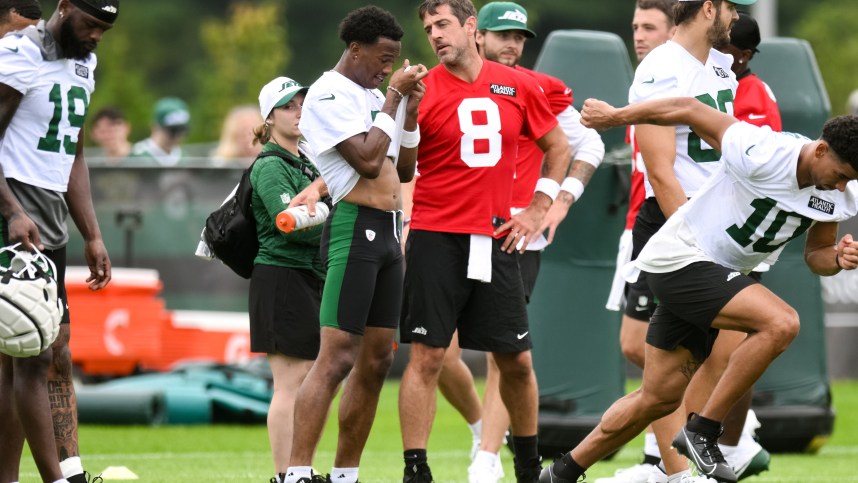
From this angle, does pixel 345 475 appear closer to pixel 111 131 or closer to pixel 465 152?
pixel 465 152

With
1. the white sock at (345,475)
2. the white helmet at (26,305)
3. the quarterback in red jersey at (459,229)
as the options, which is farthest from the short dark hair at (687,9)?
the white helmet at (26,305)

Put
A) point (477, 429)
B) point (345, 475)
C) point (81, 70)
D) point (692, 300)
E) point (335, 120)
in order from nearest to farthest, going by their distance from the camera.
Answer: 1. point (81, 70)
2. point (692, 300)
3. point (335, 120)
4. point (345, 475)
5. point (477, 429)

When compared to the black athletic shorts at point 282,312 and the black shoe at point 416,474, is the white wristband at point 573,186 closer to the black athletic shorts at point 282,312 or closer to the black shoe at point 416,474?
the black athletic shorts at point 282,312

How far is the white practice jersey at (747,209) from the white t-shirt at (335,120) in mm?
1456

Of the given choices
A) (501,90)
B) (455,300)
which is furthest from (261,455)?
(501,90)

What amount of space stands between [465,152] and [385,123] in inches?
29.1

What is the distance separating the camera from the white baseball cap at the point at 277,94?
7760 millimetres

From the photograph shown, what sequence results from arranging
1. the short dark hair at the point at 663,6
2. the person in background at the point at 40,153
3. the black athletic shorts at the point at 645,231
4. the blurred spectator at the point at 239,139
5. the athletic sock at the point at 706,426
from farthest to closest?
the blurred spectator at the point at 239,139
the short dark hair at the point at 663,6
the black athletic shorts at the point at 645,231
the athletic sock at the point at 706,426
the person in background at the point at 40,153

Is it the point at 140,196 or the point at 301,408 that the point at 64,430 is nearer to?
the point at 301,408

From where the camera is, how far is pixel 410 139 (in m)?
7.40

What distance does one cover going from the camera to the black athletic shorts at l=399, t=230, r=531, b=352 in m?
7.53

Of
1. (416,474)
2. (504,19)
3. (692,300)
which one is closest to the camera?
(692,300)

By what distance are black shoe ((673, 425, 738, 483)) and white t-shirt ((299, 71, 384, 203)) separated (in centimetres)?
196

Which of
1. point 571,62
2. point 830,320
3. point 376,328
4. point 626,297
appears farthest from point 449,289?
point 830,320
